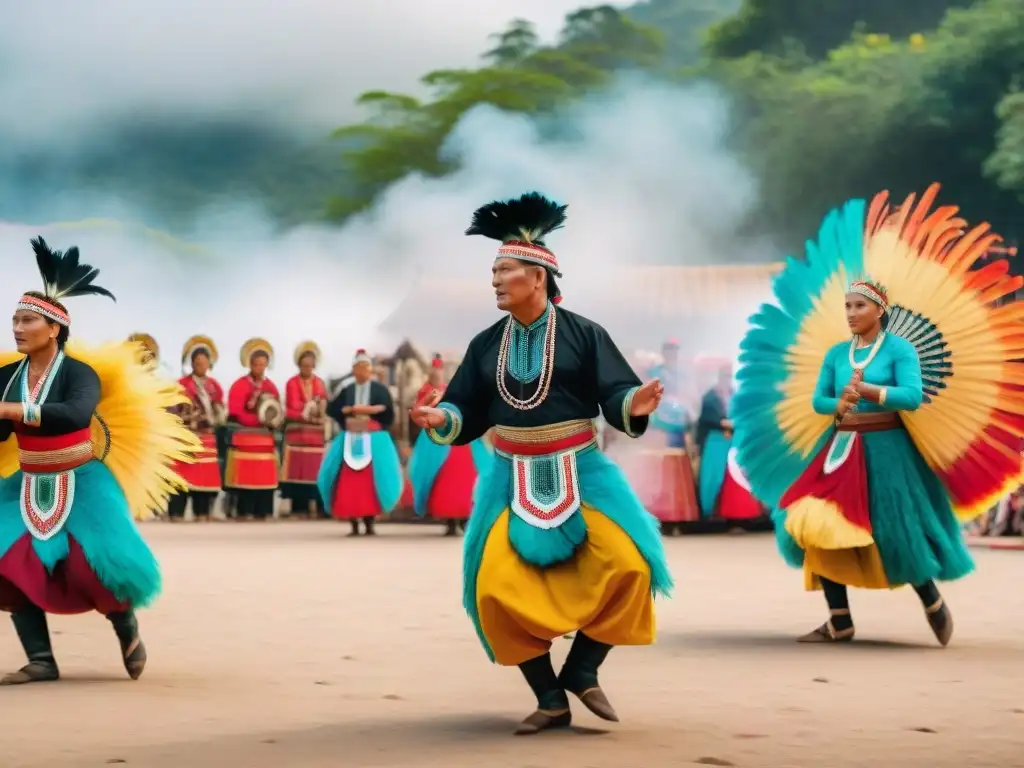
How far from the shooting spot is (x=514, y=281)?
6523 mm

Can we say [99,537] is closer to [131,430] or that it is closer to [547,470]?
[131,430]

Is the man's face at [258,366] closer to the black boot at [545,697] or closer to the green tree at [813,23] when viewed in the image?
the black boot at [545,697]

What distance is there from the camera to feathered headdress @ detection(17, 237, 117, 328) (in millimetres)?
7727

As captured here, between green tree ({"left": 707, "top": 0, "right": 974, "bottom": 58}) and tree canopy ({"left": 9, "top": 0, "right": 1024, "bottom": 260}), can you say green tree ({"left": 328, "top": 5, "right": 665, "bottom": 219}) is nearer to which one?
tree canopy ({"left": 9, "top": 0, "right": 1024, "bottom": 260})

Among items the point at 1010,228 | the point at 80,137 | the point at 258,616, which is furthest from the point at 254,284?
the point at 258,616

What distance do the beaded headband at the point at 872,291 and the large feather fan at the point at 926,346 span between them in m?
0.23

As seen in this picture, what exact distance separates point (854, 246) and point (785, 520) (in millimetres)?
1471

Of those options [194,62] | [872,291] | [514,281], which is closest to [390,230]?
[194,62]

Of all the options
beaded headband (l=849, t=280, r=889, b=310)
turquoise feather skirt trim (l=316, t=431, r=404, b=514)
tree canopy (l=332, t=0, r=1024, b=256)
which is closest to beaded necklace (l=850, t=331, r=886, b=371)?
beaded headband (l=849, t=280, r=889, b=310)

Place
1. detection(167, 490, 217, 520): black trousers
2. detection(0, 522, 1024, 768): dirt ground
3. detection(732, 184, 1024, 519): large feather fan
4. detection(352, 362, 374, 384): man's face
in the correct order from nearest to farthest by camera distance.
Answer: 1. detection(0, 522, 1024, 768): dirt ground
2. detection(732, 184, 1024, 519): large feather fan
3. detection(352, 362, 374, 384): man's face
4. detection(167, 490, 217, 520): black trousers

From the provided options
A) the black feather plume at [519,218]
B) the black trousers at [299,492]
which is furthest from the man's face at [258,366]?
the black feather plume at [519,218]

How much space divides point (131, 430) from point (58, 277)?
73cm

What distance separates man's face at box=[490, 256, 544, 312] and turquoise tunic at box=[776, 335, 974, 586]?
8.62ft

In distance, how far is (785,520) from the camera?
9.07 m
